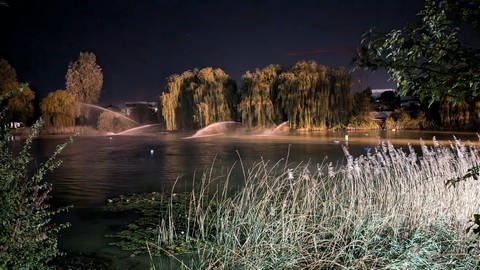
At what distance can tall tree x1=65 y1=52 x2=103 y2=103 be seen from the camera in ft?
228

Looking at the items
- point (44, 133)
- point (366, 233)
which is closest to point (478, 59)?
point (366, 233)

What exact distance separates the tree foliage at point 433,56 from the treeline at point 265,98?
140 feet

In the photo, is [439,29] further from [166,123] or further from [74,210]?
[166,123]

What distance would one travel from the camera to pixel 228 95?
49969mm

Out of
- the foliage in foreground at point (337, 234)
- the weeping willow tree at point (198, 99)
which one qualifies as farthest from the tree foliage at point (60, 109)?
the foliage in foreground at point (337, 234)

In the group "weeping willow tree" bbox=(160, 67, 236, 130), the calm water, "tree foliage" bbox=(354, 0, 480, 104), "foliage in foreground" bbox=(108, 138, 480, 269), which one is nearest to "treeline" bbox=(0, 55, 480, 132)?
"weeping willow tree" bbox=(160, 67, 236, 130)

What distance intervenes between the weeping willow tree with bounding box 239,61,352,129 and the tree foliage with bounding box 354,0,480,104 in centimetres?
4270

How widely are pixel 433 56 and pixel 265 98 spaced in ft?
142

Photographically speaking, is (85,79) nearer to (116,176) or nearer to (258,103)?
(258,103)

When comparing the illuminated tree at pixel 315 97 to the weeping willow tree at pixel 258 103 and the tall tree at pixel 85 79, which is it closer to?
the weeping willow tree at pixel 258 103

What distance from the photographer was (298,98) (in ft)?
153

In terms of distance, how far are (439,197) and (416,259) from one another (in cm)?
297

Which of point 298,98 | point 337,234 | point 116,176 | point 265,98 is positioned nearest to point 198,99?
point 265,98

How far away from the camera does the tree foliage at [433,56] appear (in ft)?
11.2
